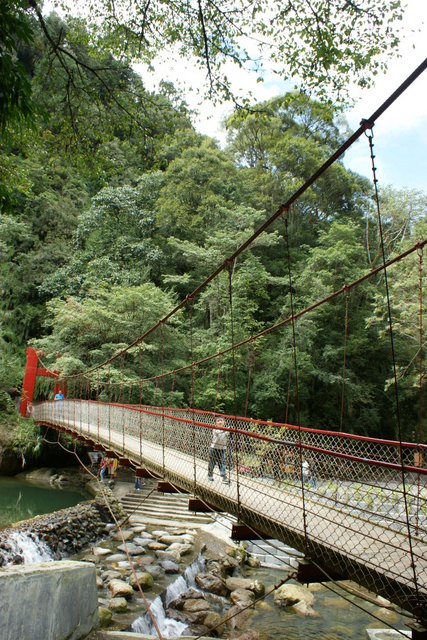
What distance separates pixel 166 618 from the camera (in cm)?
404

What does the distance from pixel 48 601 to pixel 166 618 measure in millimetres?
1801

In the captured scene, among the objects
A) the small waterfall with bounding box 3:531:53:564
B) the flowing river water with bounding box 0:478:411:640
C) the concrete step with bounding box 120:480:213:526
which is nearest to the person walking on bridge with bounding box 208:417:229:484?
the flowing river water with bounding box 0:478:411:640

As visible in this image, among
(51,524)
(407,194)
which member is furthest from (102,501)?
(407,194)

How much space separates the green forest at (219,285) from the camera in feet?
31.1

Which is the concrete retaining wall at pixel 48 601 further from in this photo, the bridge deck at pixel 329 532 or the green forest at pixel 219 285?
the green forest at pixel 219 285

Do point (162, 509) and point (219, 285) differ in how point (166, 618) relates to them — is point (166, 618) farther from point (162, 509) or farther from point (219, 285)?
point (219, 285)

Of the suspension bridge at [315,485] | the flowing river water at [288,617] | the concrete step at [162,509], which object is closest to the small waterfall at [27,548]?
the flowing river water at [288,617]

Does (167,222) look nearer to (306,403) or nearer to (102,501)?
(306,403)

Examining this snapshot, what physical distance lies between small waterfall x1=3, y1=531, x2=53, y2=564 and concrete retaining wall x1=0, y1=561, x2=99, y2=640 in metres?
1.95

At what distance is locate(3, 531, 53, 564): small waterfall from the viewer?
15.6 ft

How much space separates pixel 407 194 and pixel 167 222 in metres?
6.73

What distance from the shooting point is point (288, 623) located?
411 cm

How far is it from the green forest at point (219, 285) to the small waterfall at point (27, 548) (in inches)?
120

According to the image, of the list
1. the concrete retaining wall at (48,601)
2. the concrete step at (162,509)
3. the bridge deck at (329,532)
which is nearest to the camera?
the bridge deck at (329,532)
